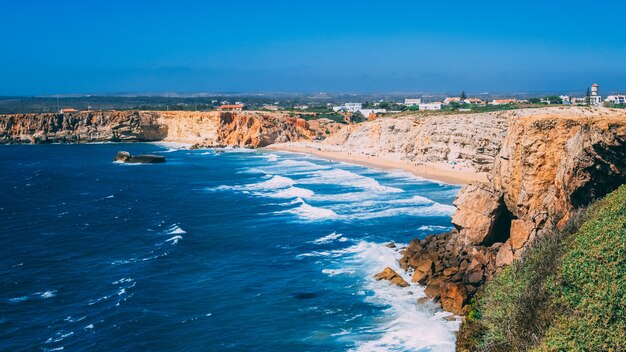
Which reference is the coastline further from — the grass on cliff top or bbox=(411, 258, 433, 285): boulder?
the grass on cliff top

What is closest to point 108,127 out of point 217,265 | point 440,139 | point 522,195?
point 440,139

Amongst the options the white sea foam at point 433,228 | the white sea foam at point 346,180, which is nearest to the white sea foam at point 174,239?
the white sea foam at point 433,228

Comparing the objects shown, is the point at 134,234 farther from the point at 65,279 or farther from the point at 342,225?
the point at 342,225

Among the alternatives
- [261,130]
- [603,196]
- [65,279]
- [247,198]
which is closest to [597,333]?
[603,196]

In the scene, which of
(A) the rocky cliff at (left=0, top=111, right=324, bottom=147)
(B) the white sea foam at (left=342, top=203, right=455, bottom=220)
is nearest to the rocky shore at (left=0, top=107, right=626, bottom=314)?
(B) the white sea foam at (left=342, top=203, right=455, bottom=220)

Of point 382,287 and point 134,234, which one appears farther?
point 134,234

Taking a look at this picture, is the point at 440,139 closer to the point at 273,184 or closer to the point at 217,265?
the point at 273,184
